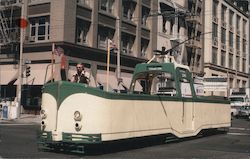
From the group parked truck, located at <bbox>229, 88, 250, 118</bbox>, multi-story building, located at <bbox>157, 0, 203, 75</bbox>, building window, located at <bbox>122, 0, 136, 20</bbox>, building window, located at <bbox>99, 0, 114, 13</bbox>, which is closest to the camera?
Answer: building window, located at <bbox>99, 0, 114, 13</bbox>

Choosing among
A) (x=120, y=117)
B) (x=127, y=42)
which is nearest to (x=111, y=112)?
(x=120, y=117)

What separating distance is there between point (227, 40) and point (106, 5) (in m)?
36.9

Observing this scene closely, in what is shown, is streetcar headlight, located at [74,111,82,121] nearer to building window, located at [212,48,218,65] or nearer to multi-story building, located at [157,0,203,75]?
multi-story building, located at [157,0,203,75]

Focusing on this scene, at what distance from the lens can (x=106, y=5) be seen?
141ft

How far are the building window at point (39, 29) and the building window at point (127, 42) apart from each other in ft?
31.0

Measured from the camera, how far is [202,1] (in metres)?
65.8

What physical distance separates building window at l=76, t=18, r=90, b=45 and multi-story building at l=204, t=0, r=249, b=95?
98.9 ft

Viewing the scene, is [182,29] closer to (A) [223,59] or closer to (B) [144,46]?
(B) [144,46]

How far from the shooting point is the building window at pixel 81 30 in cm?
3881

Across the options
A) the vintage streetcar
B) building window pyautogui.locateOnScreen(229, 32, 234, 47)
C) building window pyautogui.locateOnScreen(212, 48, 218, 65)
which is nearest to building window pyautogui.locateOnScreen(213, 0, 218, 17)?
building window pyautogui.locateOnScreen(212, 48, 218, 65)

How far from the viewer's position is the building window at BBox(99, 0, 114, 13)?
42.6 metres

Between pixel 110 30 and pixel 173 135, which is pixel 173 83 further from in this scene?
pixel 110 30

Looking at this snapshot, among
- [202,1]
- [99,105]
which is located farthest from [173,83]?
[202,1]

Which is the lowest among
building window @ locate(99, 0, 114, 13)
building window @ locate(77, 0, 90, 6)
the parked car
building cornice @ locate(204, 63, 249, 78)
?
the parked car
